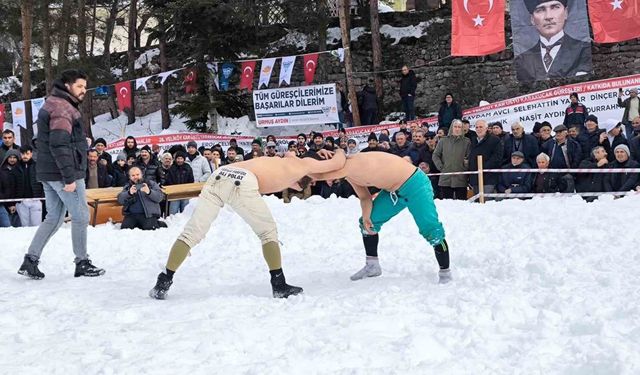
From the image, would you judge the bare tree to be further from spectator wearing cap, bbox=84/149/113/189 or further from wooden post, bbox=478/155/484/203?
spectator wearing cap, bbox=84/149/113/189

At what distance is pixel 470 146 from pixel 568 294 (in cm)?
689

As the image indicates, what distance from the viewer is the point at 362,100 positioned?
62.3 feet

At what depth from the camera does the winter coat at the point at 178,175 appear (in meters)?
11.5

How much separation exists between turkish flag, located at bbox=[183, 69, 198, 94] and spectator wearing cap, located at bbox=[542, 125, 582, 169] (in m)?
12.7

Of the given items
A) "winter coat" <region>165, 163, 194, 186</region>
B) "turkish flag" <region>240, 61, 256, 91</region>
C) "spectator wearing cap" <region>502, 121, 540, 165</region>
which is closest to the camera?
"spectator wearing cap" <region>502, 121, 540, 165</region>

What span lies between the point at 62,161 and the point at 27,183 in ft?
17.5

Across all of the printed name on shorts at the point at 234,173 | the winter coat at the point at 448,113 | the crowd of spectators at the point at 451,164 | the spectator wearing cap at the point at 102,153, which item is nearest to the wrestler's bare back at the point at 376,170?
the printed name on shorts at the point at 234,173

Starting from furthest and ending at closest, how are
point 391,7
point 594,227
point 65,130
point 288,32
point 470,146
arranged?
point 391,7 → point 288,32 → point 470,146 → point 594,227 → point 65,130

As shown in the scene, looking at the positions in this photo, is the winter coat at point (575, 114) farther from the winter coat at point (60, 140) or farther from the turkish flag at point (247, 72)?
the turkish flag at point (247, 72)

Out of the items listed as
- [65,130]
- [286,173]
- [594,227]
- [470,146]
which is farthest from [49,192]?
[470,146]

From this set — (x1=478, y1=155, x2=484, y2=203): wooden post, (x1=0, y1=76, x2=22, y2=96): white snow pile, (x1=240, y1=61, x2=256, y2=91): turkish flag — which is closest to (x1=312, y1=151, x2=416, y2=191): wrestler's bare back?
(x1=478, y1=155, x2=484, y2=203): wooden post

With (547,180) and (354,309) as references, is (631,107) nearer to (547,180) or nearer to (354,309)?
(547,180)

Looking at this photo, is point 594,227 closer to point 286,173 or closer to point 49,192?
point 286,173

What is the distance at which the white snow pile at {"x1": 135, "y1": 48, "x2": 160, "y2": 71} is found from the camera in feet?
88.0
